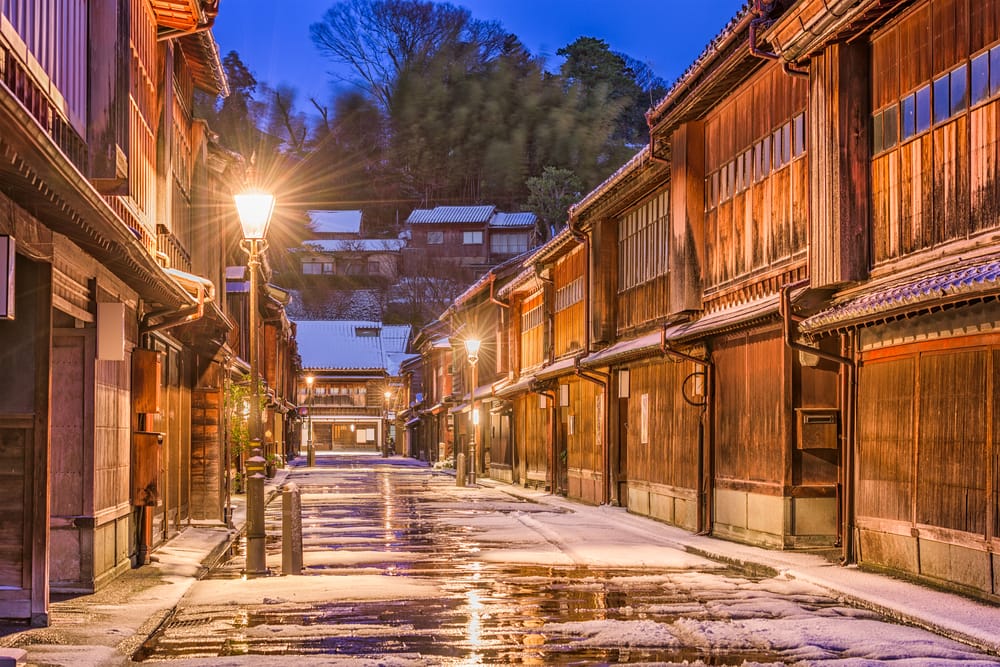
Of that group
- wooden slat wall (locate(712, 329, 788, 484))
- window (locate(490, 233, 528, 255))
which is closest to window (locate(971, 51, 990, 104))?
wooden slat wall (locate(712, 329, 788, 484))

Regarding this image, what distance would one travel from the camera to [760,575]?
46.6 feet

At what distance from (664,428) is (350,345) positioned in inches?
2986

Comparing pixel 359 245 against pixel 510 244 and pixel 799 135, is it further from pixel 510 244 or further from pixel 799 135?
pixel 799 135

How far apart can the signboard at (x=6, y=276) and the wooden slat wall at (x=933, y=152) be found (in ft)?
30.0

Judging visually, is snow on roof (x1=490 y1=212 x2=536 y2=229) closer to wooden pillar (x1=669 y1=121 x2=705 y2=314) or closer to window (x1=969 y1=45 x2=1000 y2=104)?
wooden pillar (x1=669 y1=121 x2=705 y2=314)

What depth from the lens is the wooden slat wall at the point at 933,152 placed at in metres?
12.0

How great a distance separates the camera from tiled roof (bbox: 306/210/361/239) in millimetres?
106375

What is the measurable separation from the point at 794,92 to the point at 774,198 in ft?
5.30

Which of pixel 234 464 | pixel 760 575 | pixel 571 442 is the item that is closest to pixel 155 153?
pixel 760 575

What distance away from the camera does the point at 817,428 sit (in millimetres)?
16469

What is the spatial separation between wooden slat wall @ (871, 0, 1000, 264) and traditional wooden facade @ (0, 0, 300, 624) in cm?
847

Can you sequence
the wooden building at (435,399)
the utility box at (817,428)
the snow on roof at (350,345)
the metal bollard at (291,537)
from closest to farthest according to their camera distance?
the metal bollard at (291,537), the utility box at (817,428), the wooden building at (435,399), the snow on roof at (350,345)

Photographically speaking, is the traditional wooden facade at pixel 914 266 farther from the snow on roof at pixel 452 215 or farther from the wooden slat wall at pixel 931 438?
the snow on roof at pixel 452 215

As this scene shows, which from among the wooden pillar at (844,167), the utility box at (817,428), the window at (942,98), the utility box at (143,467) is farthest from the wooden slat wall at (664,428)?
the utility box at (143,467)
